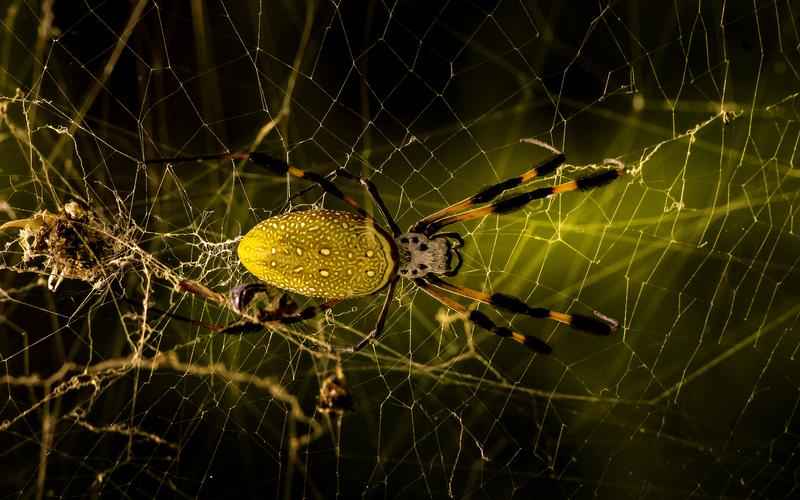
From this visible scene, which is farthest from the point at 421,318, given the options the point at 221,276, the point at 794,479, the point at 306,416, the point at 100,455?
the point at 794,479

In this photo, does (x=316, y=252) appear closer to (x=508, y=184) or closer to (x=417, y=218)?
(x=508, y=184)

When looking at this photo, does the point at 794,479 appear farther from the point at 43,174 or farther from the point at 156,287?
the point at 43,174

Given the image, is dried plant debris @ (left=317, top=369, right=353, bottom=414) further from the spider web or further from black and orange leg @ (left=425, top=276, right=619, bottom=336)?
black and orange leg @ (left=425, top=276, right=619, bottom=336)

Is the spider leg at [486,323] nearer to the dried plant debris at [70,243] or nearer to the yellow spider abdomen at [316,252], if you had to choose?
the yellow spider abdomen at [316,252]

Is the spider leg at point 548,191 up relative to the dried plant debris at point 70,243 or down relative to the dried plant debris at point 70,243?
up

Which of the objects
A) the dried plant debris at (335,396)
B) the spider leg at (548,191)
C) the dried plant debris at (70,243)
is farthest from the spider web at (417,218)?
the spider leg at (548,191)
